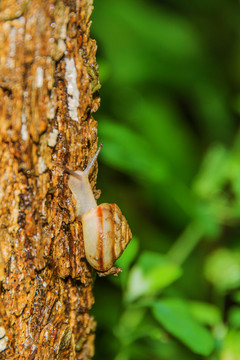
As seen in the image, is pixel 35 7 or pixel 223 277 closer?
pixel 35 7

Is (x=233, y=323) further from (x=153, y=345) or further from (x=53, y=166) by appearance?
(x=53, y=166)

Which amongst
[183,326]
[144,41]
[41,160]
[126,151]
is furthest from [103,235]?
[144,41]

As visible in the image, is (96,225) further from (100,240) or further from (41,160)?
(41,160)

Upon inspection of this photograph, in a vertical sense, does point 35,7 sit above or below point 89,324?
above

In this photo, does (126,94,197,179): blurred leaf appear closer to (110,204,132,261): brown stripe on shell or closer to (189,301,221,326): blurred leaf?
(189,301,221,326): blurred leaf

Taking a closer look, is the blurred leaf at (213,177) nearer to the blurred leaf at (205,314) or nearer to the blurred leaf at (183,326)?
the blurred leaf at (205,314)

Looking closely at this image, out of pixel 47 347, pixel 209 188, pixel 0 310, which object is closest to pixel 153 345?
pixel 209 188

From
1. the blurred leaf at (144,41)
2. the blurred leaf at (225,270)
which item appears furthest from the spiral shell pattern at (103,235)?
the blurred leaf at (144,41)
